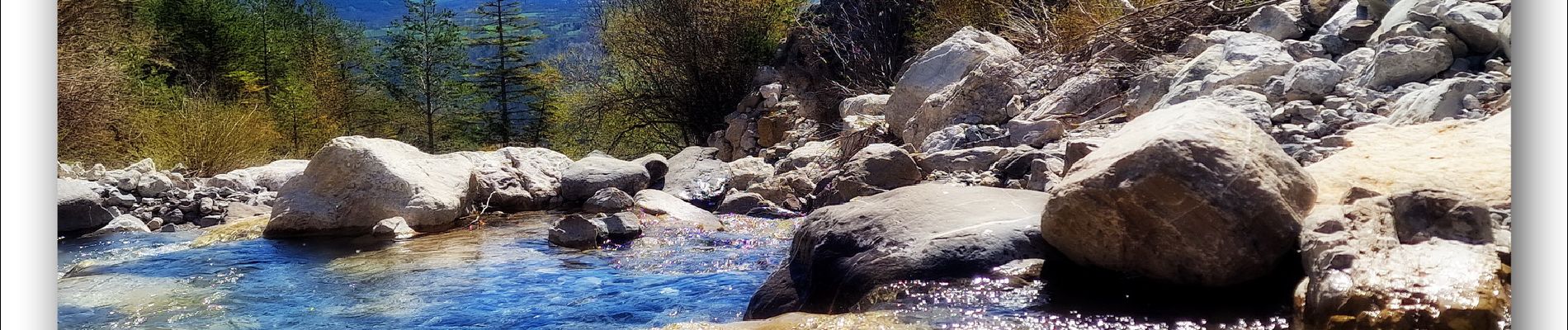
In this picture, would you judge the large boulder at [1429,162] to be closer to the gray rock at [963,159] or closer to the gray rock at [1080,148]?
the gray rock at [1080,148]

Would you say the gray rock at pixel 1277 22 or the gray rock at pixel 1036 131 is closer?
the gray rock at pixel 1277 22

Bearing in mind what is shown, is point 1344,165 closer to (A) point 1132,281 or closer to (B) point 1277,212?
(B) point 1277,212

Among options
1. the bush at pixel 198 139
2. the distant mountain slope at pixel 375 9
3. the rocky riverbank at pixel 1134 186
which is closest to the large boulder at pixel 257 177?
the rocky riverbank at pixel 1134 186

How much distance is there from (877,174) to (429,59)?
17431 mm

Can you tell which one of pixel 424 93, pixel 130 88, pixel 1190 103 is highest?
pixel 1190 103

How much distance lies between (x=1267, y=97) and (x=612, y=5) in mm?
11952

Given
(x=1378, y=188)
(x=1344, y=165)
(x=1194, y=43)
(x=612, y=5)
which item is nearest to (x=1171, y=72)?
(x=1194, y=43)

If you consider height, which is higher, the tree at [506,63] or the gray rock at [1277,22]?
the gray rock at [1277,22]

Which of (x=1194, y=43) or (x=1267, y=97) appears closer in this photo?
(x=1267, y=97)

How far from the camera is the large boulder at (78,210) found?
7.14 metres

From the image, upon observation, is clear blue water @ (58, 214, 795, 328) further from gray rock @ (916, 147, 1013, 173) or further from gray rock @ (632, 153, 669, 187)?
gray rock @ (632, 153, 669, 187)

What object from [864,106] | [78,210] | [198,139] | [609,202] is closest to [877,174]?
[609,202]

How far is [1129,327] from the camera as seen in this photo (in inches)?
110

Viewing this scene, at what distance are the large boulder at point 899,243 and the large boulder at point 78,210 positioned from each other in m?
5.92
